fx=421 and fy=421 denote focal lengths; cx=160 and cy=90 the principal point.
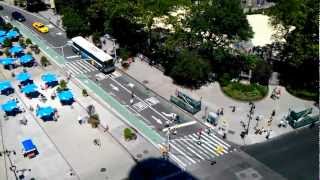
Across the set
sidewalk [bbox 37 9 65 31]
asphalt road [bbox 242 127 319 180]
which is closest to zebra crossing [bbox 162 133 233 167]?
asphalt road [bbox 242 127 319 180]

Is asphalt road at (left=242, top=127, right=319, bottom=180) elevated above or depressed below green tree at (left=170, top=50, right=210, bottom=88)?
below

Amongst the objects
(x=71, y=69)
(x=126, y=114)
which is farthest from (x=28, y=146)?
(x=71, y=69)

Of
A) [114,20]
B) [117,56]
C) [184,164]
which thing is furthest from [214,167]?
[114,20]

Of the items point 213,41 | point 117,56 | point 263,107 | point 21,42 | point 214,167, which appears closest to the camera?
point 214,167

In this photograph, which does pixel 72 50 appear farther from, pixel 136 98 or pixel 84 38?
pixel 136 98

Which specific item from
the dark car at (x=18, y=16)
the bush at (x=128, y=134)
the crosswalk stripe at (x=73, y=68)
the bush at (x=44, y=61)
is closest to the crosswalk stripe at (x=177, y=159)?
the bush at (x=128, y=134)

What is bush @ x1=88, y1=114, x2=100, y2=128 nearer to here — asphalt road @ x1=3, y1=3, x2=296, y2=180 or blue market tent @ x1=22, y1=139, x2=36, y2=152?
asphalt road @ x1=3, y1=3, x2=296, y2=180

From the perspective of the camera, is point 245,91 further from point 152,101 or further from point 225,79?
point 152,101
